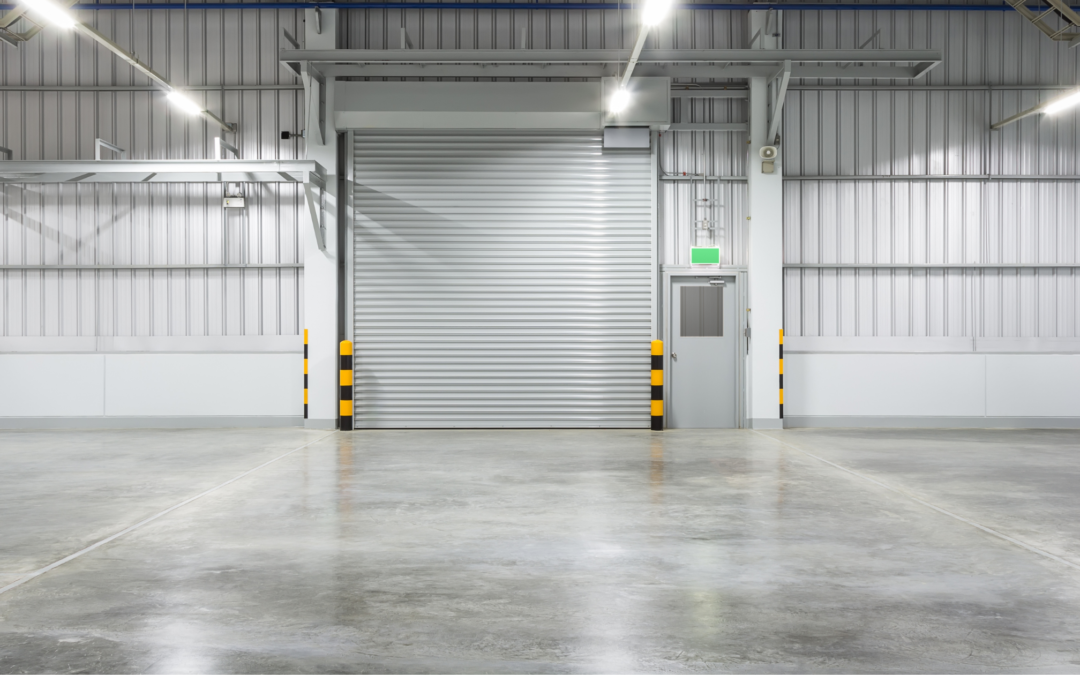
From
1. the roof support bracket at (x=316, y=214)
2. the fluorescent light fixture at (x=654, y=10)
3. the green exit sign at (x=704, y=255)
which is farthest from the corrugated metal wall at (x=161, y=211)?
the fluorescent light fixture at (x=654, y=10)

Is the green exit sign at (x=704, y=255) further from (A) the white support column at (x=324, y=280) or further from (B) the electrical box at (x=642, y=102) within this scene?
(A) the white support column at (x=324, y=280)

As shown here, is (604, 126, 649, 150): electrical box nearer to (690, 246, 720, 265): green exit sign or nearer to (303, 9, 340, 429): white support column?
(690, 246, 720, 265): green exit sign

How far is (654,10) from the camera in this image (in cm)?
798

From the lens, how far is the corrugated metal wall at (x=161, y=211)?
40.1 ft

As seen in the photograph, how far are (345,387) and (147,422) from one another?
11.0 ft

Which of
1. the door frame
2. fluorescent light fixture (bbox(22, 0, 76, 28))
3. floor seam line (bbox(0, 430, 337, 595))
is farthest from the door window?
fluorescent light fixture (bbox(22, 0, 76, 28))

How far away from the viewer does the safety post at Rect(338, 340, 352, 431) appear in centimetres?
1146

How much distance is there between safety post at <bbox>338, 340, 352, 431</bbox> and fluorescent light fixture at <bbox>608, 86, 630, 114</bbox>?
5.23 m

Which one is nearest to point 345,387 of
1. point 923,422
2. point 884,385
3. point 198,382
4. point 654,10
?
point 198,382

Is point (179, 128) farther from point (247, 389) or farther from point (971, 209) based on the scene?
point (971, 209)

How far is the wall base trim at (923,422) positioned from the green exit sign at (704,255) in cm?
278

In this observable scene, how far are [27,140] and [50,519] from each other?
9.45 metres

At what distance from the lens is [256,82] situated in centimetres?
1226

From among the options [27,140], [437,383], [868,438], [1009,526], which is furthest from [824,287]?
[27,140]
